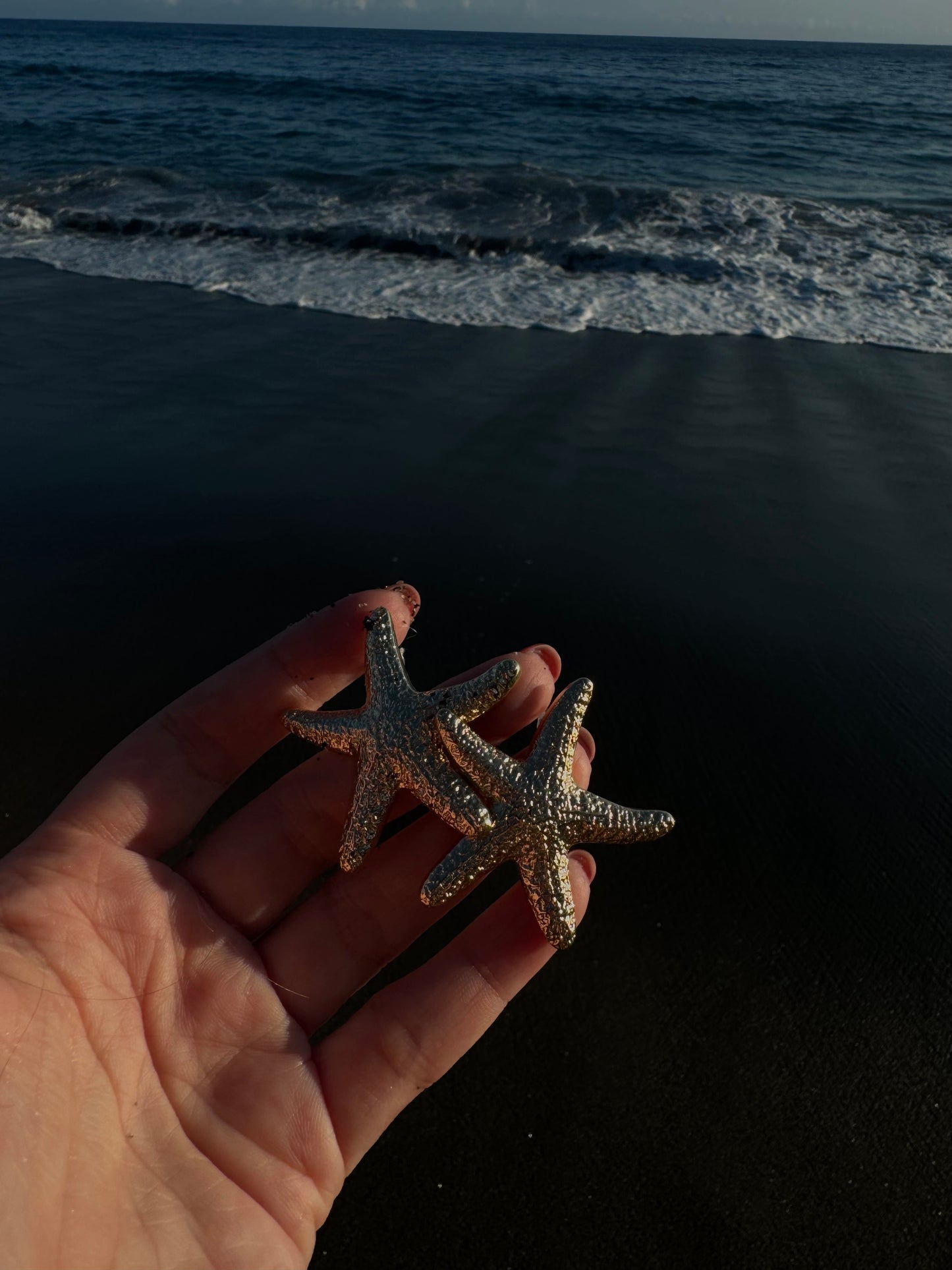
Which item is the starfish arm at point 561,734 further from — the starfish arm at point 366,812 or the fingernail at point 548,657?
the starfish arm at point 366,812

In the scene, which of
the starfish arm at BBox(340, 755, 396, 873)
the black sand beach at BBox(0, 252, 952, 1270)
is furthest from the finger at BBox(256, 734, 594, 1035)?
the black sand beach at BBox(0, 252, 952, 1270)

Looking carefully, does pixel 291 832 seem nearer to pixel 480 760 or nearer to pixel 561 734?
pixel 480 760

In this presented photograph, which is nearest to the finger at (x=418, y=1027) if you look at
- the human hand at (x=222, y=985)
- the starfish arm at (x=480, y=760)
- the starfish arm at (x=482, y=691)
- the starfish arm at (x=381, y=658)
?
the human hand at (x=222, y=985)

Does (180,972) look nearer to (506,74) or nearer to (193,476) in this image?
(193,476)

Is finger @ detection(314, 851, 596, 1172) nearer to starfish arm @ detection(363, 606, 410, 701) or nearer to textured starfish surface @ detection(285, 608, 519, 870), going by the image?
textured starfish surface @ detection(285, 608, 519, 870)

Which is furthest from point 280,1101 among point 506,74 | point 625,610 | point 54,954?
point 506,74

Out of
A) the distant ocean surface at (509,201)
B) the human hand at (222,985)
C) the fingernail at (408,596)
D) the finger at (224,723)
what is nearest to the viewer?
the human hand at (222,985)

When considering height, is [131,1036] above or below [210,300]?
below
